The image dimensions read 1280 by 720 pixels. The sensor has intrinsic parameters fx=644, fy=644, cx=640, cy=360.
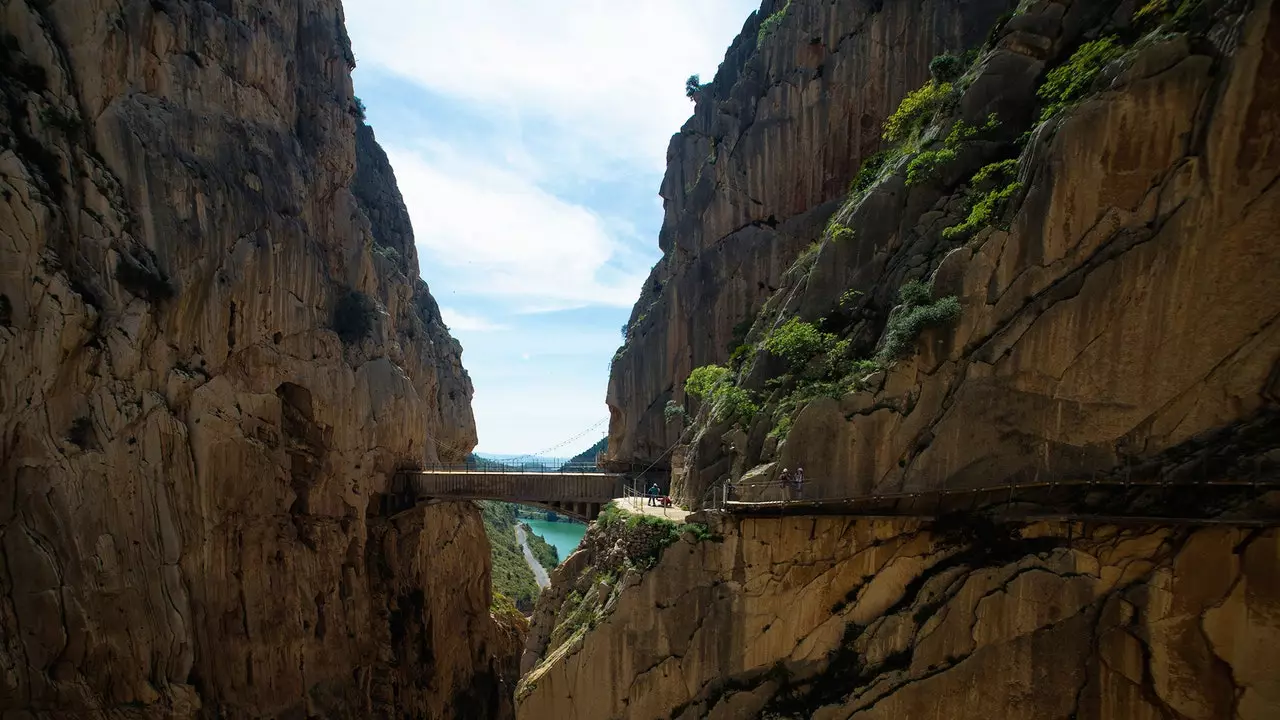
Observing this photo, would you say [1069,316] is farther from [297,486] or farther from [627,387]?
[297,486]

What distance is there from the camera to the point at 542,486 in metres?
27.2

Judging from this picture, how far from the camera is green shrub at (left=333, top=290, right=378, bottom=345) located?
97.8 ft

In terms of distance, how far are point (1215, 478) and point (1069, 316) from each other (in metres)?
3.61

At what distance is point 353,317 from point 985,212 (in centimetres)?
2662

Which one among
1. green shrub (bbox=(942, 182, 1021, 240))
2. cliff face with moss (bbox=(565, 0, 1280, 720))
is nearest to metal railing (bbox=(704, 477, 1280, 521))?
cliff face with moss (bbox=(565, 0, 1280, 720))

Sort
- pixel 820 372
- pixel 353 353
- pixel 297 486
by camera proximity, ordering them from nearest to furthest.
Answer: pixel 820 372 → pixel 297 486 → pixel 353 353

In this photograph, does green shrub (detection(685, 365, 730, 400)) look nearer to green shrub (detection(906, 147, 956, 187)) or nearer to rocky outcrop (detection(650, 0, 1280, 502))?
rocky outcrop (detection(650, 0, 1280, 502))

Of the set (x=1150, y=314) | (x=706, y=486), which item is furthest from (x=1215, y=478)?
(x=706, y=486)

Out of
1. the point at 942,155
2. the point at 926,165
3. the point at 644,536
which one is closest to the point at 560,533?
the point at 644,536

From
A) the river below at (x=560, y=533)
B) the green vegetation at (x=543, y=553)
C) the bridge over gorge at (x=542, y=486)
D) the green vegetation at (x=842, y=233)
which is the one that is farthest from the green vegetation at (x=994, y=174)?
the river below at (x=560, y=533)

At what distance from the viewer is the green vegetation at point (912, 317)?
524 inches

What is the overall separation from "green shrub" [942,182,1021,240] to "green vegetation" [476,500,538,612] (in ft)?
119

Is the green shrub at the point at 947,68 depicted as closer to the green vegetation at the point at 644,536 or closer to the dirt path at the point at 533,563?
the green vegetation at the point at 644,536

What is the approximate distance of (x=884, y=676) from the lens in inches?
512
